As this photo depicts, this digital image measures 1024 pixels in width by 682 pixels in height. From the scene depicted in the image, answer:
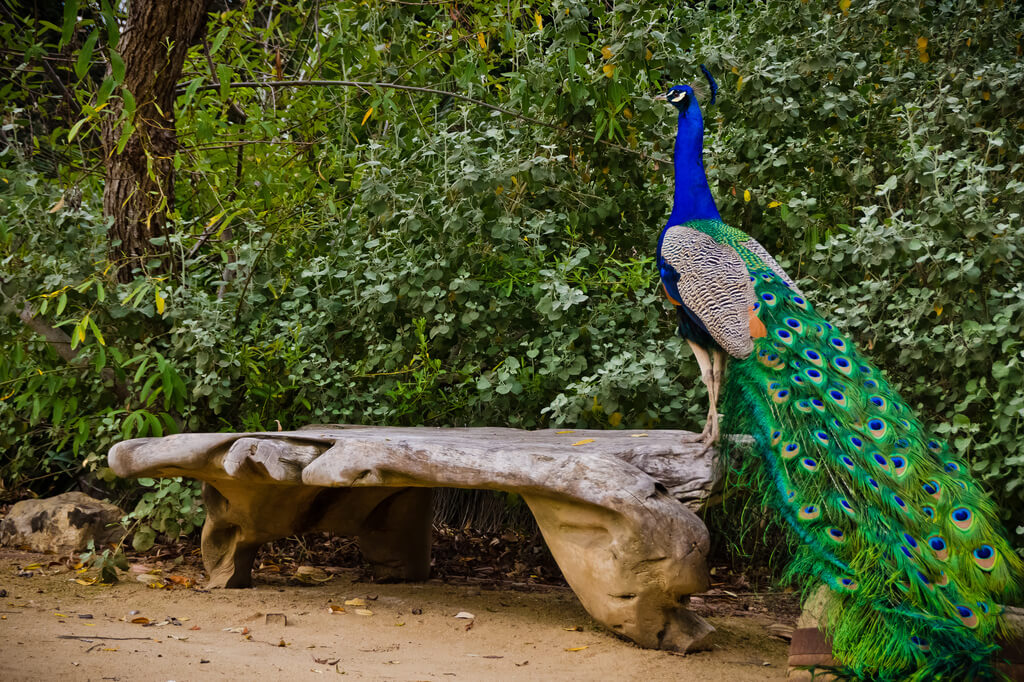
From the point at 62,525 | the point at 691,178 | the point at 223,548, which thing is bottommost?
the point at 62,525

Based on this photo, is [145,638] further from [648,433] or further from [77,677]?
[648,433]

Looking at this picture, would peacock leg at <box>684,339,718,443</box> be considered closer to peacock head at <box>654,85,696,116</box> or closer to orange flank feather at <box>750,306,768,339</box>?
orange flank feather at <box>750,306,768,339</box>

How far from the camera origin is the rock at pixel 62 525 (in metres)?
4.84

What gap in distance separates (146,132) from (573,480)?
3080mm

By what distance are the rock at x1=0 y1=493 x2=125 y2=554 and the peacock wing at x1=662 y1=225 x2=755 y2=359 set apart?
3.17 meters

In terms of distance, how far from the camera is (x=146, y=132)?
496 cm

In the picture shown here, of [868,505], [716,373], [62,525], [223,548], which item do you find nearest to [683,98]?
[716,373]

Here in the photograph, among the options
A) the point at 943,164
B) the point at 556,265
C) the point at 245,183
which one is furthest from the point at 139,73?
the point at 943,164

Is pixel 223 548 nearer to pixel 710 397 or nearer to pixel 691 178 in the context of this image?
pixel 710 397

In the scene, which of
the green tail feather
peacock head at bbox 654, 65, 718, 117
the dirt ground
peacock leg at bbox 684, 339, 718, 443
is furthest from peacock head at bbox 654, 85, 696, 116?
the dirt ground

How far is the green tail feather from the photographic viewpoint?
9.13 ft

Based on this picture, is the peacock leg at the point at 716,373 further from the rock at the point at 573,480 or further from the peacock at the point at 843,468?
the rock at the point at 573,480

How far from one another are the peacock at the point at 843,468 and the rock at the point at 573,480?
307mm

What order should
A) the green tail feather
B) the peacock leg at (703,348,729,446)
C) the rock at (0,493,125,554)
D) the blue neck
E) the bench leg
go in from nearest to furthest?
the green tail feather < the peacock leg at (703,348,729,446) < the blue neck < the bench leg < the rock at (0,493,125,554)
